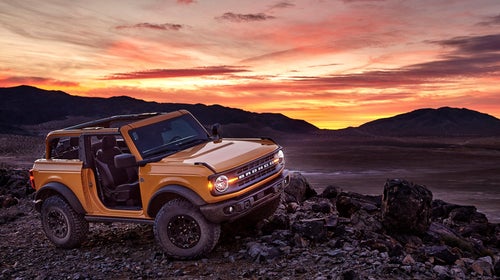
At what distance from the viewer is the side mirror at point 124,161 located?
8.56 meters

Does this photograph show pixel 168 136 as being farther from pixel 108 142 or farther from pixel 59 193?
pixel 59 193

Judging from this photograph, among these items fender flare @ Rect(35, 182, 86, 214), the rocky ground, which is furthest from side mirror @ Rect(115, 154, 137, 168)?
fender flare @ Rect(35, 182, 86, 214)

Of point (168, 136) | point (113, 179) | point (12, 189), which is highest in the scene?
point (168, 136)

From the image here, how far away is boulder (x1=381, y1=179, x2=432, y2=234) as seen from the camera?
33.4 feet

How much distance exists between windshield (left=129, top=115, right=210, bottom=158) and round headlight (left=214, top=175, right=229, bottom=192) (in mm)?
1369

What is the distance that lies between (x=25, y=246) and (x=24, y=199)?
22.9ft

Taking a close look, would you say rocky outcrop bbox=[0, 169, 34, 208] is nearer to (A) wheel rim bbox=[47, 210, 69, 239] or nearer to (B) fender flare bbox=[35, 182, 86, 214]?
(B) fender flare bbox=[35, 182, 86, 214]

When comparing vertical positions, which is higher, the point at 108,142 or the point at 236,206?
the point at 108,142

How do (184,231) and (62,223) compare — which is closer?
(184,231)

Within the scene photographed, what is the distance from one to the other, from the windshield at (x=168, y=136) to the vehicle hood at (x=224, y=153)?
339 millimetres

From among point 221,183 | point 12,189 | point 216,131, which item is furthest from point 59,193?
point 12,189

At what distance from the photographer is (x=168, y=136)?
970cm

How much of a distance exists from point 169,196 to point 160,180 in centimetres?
35

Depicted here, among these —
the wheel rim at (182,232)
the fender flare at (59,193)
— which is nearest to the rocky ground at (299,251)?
the wheel rim at (182,232)
